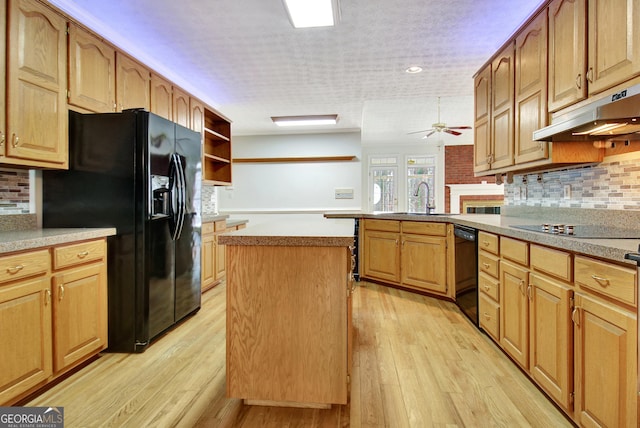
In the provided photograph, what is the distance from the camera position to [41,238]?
5.98ft

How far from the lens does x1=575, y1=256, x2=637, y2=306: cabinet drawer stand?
121 cm

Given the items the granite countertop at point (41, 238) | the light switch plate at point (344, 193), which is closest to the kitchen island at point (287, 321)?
the granite countertop at point (41, 238)

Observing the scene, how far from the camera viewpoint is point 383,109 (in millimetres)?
5430

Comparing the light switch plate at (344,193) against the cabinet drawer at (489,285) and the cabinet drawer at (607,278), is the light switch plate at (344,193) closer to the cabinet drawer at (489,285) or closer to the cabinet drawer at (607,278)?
the cabinet drawer at (489,285)

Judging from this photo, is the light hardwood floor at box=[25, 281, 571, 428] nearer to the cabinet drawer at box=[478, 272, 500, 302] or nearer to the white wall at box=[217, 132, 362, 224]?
the cabinet drawer at box=[478, 272, 500, 302]

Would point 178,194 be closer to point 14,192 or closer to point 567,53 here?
point 14,192

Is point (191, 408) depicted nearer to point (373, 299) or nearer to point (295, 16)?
point (373, 299)

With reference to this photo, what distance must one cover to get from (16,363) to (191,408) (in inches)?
34.4

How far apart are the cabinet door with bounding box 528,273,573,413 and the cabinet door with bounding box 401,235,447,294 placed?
1671 millimetres

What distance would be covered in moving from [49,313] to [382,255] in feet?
10.5

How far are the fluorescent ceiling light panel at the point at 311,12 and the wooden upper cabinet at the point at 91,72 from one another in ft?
4.66

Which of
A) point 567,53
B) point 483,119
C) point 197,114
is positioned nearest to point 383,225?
point 483,119

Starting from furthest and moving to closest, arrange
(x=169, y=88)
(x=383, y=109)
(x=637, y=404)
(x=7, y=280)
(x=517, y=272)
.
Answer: (x=383, y=109), (x=169, y=88), (x=517, y=272), (x=7, y=280), (x=637, y=404)

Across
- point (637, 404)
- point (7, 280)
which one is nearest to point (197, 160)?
point (7, 280)
